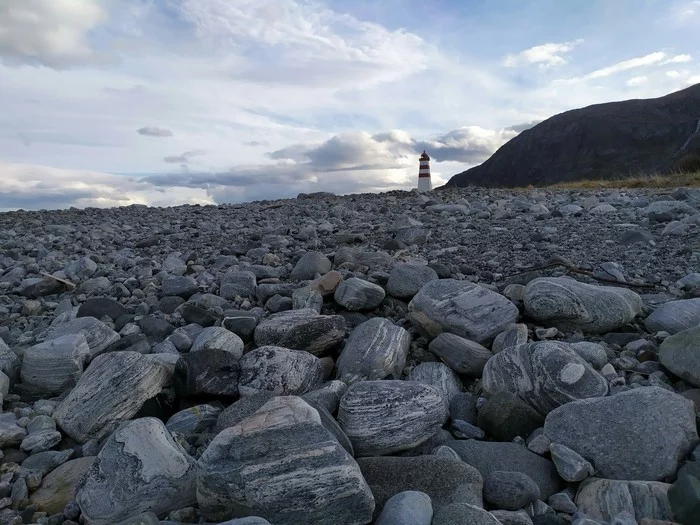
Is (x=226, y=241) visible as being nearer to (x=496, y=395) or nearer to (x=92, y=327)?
(x=92, y=327)

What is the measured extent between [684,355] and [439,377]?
4.25ft

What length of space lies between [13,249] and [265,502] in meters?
6.83

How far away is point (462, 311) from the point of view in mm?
3809

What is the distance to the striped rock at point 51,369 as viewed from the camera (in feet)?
12.0

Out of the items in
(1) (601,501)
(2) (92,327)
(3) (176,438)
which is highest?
(2) (92,327)

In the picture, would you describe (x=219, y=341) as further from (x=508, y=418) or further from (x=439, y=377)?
(x=508, y=418)

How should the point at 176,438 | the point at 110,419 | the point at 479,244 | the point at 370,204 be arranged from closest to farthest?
the point at 176,438
the point at 110,419
the point at 479,244
the point at 370,204

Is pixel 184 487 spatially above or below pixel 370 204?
below

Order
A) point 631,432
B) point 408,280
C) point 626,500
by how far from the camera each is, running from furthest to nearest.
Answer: point 408,280, point 631,432, point 626,500

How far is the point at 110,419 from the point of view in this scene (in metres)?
3.08

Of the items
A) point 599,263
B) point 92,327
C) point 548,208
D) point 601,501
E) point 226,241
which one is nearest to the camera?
point 601,501

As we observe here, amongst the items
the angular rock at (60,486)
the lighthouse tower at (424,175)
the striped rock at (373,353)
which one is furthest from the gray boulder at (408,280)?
the lighthouse tower at (424,175)

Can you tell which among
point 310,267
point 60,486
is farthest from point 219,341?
point 310,267

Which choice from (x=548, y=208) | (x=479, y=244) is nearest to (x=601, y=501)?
(x=479, y=244)
